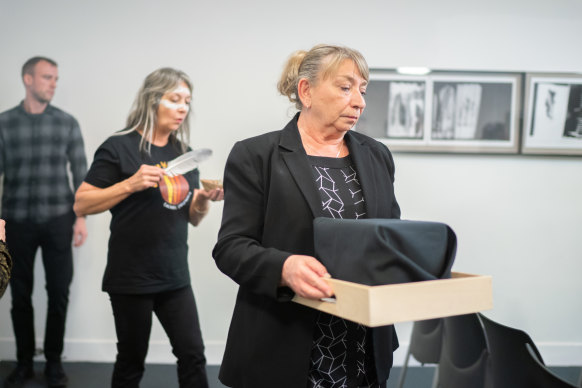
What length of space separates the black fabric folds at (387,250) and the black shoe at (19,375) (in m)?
2.95

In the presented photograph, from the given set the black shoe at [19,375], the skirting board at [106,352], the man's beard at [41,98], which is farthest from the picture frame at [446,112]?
the black shoe at [19,375]

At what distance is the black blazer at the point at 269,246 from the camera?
1.37m

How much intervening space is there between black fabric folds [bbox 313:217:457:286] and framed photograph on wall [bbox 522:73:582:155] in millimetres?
3036

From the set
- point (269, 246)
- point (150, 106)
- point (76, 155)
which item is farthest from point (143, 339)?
point (76, 155)

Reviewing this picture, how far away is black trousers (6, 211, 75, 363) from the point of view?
3477mm

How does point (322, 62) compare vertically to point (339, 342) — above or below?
above

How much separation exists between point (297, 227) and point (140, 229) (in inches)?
51.6

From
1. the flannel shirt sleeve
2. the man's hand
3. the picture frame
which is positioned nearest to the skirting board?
the man's hand

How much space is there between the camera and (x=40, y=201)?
11.8 ft

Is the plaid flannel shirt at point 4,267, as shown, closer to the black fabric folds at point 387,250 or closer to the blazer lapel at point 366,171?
the black fabric folds at point 387,250

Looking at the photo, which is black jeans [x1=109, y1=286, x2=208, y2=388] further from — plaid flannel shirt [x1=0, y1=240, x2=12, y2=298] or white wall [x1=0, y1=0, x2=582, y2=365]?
white wall [x1=0, y1=0, x2=582, y2=365]

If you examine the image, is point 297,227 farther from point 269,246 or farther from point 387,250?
point 387,250

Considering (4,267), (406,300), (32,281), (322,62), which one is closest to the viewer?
(406,300)

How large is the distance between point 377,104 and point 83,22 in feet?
6.75
